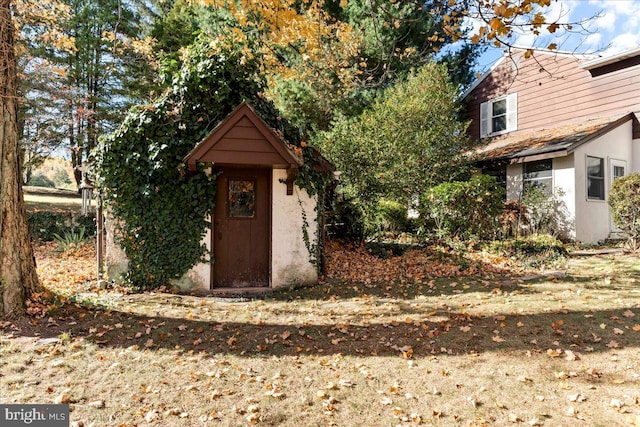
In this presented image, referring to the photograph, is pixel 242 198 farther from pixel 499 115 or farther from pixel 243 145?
pixel 499 115

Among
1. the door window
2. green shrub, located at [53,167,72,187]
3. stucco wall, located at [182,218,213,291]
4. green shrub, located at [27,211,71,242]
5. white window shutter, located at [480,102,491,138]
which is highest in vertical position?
green shrub, located at [53,167,72,187]

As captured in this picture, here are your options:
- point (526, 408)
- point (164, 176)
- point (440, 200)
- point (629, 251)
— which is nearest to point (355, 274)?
point (440, 200)

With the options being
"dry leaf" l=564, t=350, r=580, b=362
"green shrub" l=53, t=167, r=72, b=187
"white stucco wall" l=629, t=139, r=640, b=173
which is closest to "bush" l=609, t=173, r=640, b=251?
"white stucco wall" l=629, t=139, r=640, b=173

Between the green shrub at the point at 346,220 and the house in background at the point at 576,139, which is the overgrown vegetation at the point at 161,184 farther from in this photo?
the house in background at the point at 576,139

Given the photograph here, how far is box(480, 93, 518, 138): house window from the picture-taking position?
16.6 metres

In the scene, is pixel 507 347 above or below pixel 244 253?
below

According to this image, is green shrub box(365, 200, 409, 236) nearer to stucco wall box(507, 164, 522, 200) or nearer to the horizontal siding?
stucco wall box(507, 164, 522, 200)

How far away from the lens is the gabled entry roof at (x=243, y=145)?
7102 millimetres

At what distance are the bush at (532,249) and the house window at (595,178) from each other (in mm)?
3344

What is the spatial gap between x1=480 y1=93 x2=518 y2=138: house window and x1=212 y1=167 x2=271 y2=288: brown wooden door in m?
13.3

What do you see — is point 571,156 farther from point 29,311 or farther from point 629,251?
point 29,311

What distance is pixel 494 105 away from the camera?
17.3m

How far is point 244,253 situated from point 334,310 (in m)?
2.64

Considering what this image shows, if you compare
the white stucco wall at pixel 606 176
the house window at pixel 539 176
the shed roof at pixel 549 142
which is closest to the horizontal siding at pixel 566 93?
the shed roof at pixel 549 142
